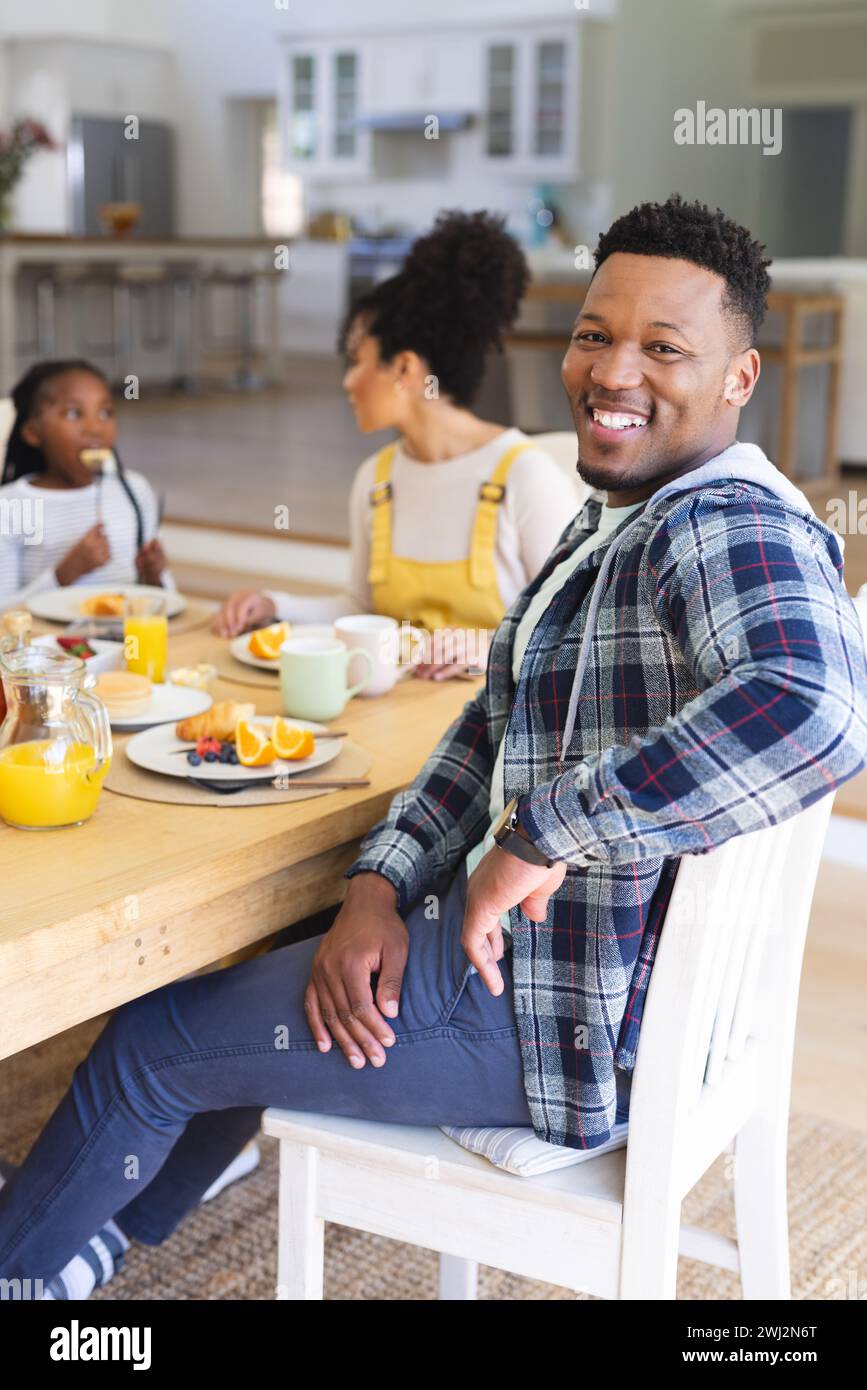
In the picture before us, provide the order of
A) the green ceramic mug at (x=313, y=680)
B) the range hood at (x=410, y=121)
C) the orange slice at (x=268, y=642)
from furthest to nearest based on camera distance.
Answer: the range hood at (x=410, y=121) < the orange slice at (x=268, y=642) < the green ceramic mug at (x=313, y=680)

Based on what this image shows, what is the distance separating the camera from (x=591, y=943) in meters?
1.13

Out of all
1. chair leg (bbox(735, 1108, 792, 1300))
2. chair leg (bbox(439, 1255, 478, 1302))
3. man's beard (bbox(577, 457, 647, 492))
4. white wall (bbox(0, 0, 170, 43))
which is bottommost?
chair leg (bbox(439, 1255, 478, 1302))

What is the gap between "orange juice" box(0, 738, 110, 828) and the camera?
123 centimetres

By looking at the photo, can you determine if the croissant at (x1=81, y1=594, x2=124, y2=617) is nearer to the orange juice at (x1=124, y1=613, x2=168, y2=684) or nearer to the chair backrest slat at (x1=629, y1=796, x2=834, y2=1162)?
the orange juice at (x1=124, y1=613, x2=168, y2=684)

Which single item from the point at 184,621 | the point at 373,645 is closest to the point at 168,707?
the point at 373,645

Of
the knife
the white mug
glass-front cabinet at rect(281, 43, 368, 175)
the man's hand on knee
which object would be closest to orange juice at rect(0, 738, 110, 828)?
the knife

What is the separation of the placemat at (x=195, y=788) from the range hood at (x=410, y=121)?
927 cm

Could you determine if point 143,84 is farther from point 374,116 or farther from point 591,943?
point 591,943

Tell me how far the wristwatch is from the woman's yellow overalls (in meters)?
1.01

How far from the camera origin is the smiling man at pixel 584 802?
0.98 metres

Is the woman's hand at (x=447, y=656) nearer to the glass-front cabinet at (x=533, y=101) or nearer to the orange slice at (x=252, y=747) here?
the orange slice at (x=252, y=747)

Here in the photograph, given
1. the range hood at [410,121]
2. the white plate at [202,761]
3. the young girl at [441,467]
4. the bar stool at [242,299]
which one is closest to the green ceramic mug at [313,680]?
the white plate at [202,761]

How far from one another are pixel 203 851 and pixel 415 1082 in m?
0.25

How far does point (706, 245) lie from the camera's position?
44.7 inches
